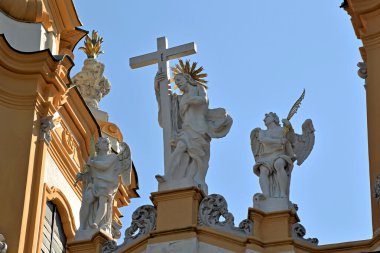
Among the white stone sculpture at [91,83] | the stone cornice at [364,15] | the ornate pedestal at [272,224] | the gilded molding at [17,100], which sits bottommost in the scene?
the ornate pedestal at [272,224]

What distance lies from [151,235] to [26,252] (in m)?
2.31

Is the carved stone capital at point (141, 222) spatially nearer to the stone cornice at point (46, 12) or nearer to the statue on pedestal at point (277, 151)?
the statue on pedestal at point (277, 151)

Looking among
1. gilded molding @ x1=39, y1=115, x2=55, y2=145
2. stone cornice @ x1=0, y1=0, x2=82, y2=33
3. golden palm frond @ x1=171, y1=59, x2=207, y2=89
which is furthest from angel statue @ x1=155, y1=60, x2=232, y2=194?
stone cornice @ x1=0, y1=0, x2=82, y2=33

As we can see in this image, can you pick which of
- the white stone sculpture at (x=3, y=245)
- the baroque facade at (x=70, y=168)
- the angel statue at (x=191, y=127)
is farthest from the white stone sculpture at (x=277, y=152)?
the white stone sculpture at (x=3, y=245)

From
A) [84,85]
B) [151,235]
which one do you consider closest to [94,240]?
[151,235]

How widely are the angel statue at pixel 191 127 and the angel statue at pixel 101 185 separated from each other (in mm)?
688

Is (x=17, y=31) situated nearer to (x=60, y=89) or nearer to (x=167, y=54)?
(x=60, y=89)

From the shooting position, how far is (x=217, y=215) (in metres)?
15.1

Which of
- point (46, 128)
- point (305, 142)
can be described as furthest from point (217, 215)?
point (46, 128)

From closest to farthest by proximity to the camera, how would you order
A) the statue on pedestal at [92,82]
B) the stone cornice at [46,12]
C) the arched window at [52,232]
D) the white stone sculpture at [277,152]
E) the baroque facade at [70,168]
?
the baroque facade at [70,168] → the white stone sculpture at [277,152] → the arched window at [52,232] → the stone cornice at [46,12] → the statue on pedestal at [92,82]

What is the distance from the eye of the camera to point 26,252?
55.4 ft

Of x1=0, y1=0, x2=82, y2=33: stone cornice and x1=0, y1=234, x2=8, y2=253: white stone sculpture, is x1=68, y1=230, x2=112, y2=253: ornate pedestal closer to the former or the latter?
x1=0, y1=234, x2=8, y2=253: white stone sculpture

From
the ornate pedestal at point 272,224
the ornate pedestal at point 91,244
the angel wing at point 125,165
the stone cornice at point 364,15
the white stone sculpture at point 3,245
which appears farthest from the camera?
the stone cornice at point 364,15

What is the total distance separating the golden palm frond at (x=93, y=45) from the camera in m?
21.1
